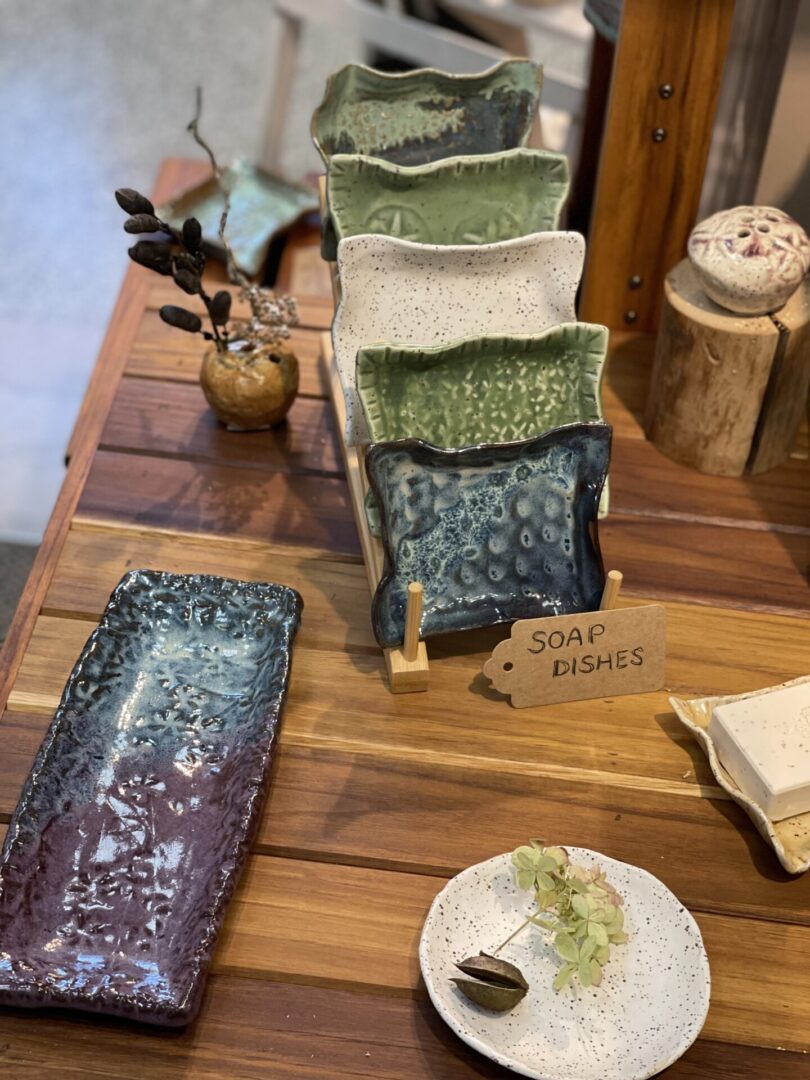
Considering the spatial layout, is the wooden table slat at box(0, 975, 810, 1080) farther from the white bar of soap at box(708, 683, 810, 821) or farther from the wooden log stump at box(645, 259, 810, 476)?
the wooden log stump at box(645, 259, 810, 476)

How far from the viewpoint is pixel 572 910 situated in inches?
42.9

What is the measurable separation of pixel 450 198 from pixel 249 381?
1.09 feet

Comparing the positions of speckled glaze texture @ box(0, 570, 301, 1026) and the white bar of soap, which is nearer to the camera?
speckled glaze texture @ box(0, 570, 301, 1026)

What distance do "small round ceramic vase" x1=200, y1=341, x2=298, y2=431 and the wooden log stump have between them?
47 cm

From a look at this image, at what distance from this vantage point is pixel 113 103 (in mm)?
3395

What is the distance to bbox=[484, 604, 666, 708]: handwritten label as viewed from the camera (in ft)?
4.18

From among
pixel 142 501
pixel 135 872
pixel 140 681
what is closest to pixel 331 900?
pixel 135 872

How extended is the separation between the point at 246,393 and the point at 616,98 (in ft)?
2.01

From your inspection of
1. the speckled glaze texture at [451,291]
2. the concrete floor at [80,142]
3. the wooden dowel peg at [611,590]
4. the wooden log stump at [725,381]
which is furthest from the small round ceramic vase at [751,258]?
the concrete floor at [80,142]

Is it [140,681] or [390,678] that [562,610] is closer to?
[390,678]

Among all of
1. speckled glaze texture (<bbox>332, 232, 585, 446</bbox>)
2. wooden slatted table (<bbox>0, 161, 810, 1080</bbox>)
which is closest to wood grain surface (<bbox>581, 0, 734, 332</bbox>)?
wooden slatted table (<bbox>0, 161, 810, 1080</bbox>)

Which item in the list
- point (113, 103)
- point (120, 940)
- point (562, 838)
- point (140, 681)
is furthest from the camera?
point (113, 103)

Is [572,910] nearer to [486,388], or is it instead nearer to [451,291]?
[486,388]

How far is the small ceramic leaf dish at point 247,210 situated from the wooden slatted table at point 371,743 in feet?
0.69
